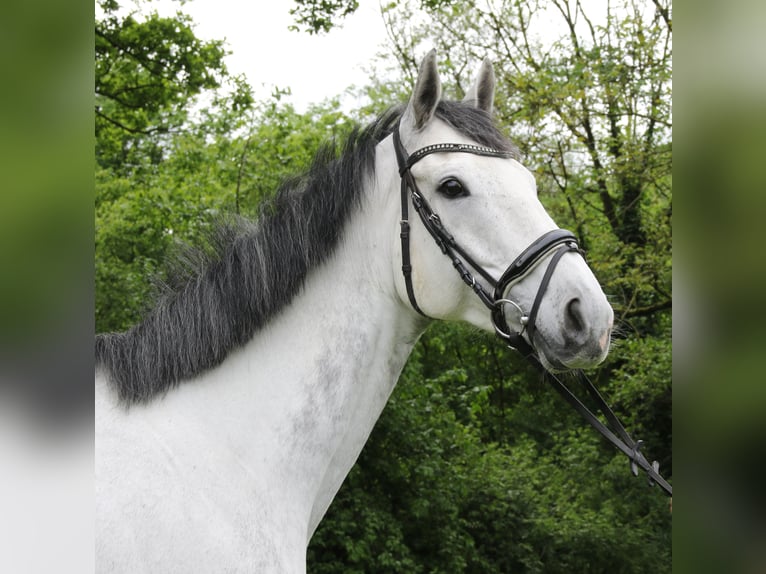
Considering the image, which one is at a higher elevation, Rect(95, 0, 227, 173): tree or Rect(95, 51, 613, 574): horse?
Rect(95, 0, 227, 173): tree

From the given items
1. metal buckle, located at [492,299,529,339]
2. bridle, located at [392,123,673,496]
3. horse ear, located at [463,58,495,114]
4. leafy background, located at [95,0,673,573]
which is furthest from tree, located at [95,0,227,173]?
metal buckle, located at [492,299,529,339]

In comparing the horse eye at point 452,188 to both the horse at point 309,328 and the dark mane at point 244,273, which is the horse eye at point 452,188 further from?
the dark mane at point 244,273

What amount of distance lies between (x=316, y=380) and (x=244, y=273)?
447mm

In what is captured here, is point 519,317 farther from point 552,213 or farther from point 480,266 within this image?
point 552,213

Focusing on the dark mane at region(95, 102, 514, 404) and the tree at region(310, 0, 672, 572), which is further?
the tree at region(310, 0, 672, 572)

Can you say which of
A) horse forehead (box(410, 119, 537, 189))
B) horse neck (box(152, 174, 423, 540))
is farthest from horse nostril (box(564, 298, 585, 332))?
horse neck (box(152, 174, 423, 540))

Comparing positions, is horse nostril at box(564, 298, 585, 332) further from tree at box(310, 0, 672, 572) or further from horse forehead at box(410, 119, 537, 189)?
tree at box(310, 0, 672, 572)

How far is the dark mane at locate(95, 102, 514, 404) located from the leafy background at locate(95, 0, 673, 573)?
472cm

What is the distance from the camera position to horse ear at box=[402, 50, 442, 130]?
262 centimetres

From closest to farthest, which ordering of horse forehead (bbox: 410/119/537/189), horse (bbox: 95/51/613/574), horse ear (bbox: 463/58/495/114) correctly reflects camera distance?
horse (bbox: 95/51/613/574) → horse forehead (bbox: 410/119/537/189) → horse ear (bbox: 463/58/495/114)

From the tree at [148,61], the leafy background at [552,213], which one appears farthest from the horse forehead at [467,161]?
the tree at [148,61]

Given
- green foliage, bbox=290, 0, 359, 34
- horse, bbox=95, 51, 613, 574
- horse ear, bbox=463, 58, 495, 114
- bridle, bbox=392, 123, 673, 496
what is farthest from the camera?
green foliage, bbox=290, 0, 359, 34

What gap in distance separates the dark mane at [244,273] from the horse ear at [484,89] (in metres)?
0.21

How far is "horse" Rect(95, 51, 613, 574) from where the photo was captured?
2221mm
